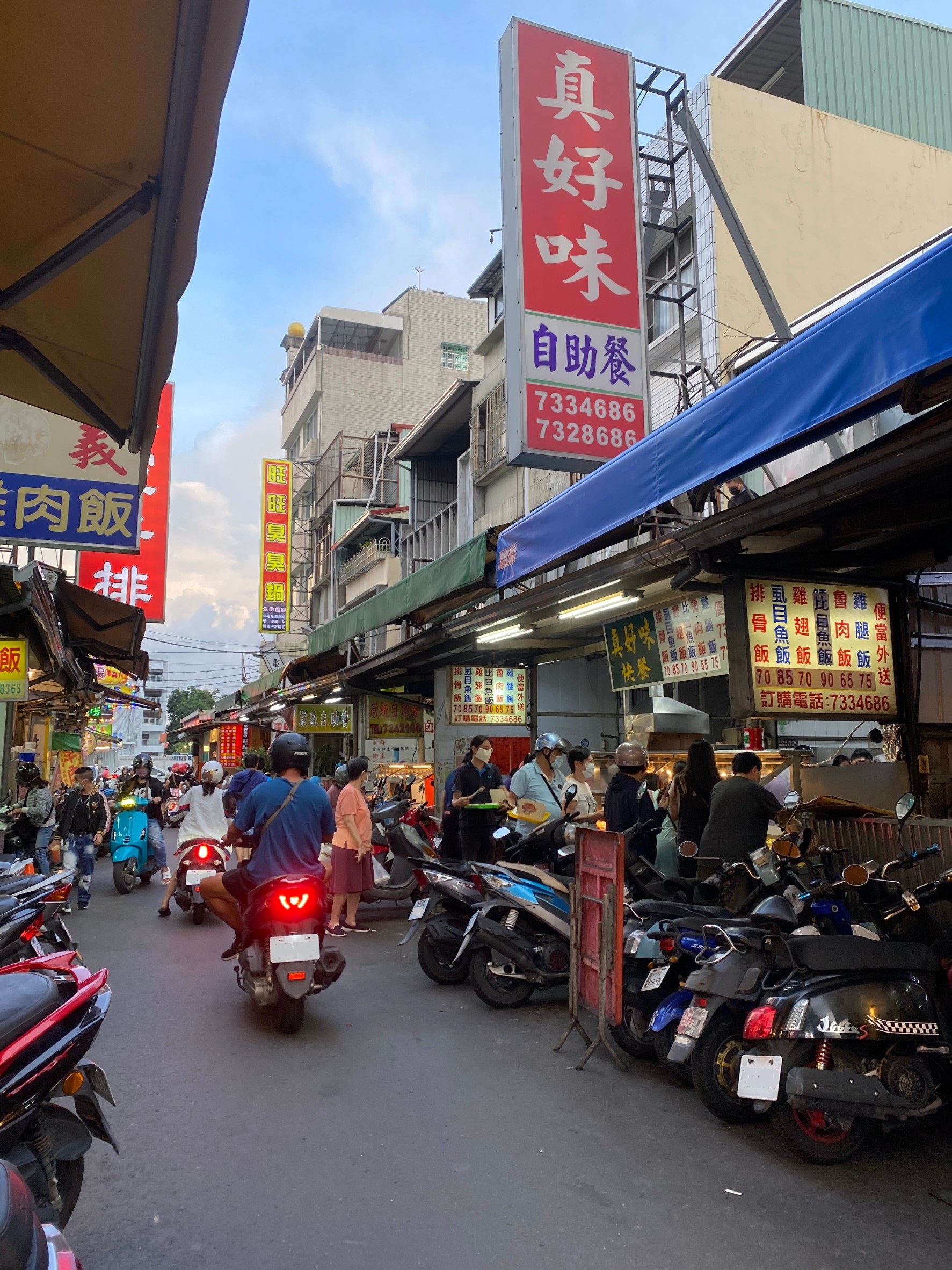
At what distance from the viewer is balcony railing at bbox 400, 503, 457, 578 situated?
22.9 m

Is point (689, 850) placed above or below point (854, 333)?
below

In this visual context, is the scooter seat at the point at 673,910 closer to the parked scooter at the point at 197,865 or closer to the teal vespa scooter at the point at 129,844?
the parked scooter at the point at 197,865

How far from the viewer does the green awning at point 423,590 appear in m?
8.62

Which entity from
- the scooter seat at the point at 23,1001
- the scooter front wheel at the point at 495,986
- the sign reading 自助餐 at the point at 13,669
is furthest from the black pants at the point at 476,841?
the scooter seat at the point at 23,1001

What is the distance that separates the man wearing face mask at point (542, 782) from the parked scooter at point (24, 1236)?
6930mm

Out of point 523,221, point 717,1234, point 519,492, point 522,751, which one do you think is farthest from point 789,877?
point 519,492

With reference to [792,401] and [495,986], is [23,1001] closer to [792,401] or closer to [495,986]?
[792,401]

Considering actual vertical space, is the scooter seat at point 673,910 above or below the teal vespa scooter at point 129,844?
above

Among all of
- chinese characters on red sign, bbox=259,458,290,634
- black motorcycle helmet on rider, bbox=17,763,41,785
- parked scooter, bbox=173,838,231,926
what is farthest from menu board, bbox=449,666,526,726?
chinese characters on red sign, bbox=259,458,290,634

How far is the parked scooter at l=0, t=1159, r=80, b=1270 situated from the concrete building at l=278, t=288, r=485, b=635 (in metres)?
31.4

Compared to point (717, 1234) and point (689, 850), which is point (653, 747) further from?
point (717, 1234)

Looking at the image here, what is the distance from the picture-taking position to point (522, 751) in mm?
15367

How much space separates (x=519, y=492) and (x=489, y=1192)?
16.1m

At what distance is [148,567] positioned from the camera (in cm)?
1720
